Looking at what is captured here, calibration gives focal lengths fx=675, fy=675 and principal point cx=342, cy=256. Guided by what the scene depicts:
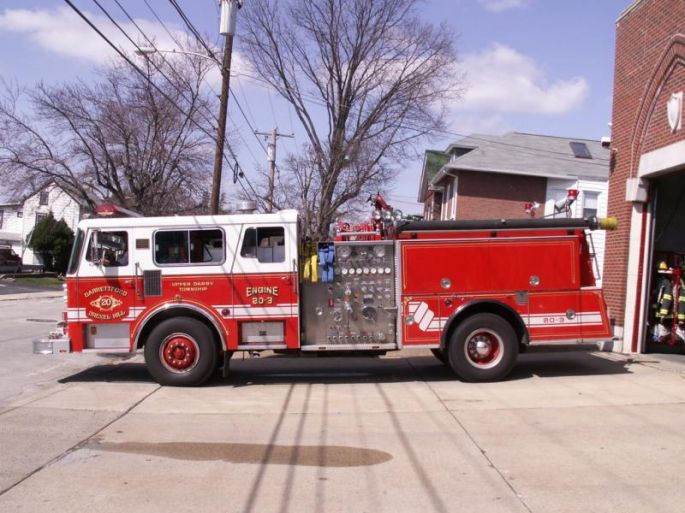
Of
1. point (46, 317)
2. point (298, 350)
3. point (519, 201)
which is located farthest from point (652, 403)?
point (519, 201)

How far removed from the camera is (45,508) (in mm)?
4762

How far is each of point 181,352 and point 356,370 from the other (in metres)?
3.10

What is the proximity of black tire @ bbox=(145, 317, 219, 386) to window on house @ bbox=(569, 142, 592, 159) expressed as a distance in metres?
23.2

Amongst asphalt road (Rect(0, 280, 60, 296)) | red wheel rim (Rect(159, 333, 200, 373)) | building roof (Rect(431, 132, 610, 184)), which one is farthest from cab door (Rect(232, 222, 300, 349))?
asphalt road (Rect(0, 280, 60, 296))

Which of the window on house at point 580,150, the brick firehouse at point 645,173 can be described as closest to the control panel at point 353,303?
the brick firehouse at point 645,173

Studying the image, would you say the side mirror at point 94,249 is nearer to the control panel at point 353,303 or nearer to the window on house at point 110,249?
the window on house at point 110,249

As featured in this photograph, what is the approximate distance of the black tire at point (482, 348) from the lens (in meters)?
9.45

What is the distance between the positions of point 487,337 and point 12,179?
2421 cm

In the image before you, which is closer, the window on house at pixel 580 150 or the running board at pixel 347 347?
the running board at pixel 347 347

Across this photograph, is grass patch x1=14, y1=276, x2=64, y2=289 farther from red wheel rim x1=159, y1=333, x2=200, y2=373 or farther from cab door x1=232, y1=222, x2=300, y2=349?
cab door x1=232, y1=222, x2=300, y2=349

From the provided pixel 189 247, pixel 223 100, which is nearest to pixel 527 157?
pixel 223 100

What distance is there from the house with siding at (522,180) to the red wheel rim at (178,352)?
18.5 m

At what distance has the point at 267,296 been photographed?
938cm

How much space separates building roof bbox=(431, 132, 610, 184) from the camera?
26516 mm
